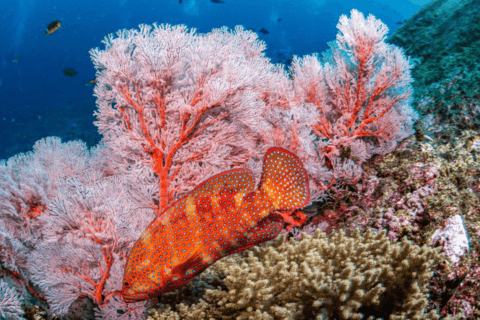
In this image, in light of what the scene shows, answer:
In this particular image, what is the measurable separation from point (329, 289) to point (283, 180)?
0.96 meters

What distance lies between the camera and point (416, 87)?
646cm

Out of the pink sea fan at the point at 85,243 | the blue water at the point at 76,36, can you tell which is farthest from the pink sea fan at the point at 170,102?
the blue water at the point at 76,36

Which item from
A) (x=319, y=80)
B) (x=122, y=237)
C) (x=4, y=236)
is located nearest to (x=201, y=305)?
(x=122, y=237)

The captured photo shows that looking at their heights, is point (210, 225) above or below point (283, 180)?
below

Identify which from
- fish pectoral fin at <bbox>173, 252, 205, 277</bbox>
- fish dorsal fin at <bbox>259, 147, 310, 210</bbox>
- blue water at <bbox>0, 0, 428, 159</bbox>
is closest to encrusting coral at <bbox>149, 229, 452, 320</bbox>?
fish pectoral fin at <bbox>173, 252, 205, 277</bbox>

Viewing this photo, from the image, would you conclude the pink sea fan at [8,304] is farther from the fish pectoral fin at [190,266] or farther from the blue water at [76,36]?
the blue water at [76,36]

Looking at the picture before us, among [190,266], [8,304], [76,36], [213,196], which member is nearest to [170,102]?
[213,196]

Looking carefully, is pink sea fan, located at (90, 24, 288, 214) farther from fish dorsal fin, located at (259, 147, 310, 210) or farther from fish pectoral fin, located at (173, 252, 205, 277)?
fish pectoral fin, located at (173, 252, 205, 277)

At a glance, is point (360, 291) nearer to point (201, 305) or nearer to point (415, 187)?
point (201, 305)

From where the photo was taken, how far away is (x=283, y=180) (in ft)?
7.70

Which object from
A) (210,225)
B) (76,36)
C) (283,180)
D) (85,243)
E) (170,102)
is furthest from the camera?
(76,36)

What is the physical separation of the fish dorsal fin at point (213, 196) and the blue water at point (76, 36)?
83.7ft

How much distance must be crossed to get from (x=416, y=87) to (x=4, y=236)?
8.69 m

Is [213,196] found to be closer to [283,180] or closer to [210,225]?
[210,225]
